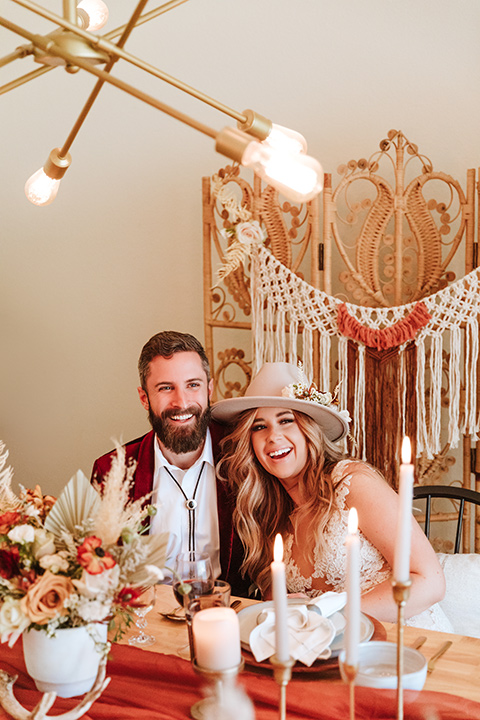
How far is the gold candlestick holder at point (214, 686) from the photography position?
111cm

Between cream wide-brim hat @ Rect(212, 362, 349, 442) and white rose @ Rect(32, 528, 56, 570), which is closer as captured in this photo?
white rose @ Rect(32, 528, 56, 570)

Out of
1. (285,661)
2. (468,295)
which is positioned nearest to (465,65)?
(468,295)

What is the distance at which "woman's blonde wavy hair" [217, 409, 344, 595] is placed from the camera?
207cm

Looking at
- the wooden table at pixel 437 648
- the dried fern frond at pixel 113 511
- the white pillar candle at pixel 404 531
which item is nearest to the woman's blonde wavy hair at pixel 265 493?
the wooden table at pixel 437 648

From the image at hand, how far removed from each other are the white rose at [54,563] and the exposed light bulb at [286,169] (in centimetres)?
74

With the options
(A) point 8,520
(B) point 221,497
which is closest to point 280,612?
(A) point 8,520

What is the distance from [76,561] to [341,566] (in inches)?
36.5

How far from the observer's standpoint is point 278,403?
2127 mm

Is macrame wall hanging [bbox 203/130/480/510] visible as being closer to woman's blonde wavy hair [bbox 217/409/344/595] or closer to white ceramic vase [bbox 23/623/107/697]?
woman's blonde wavy hair [bbox 217/409/344/595]

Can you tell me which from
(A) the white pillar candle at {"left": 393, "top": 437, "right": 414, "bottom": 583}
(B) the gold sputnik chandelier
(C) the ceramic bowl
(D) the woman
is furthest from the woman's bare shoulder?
(B) the gold sputnik chandelier

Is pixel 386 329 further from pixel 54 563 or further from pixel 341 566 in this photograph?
pixel 54 563

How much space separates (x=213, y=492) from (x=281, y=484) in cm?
27

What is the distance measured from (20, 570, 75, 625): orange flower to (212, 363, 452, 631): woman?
854 millimetres

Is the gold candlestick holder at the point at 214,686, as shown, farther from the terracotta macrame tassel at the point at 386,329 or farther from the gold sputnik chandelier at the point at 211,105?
the terracotta macrame tassel at the point at 386,329
